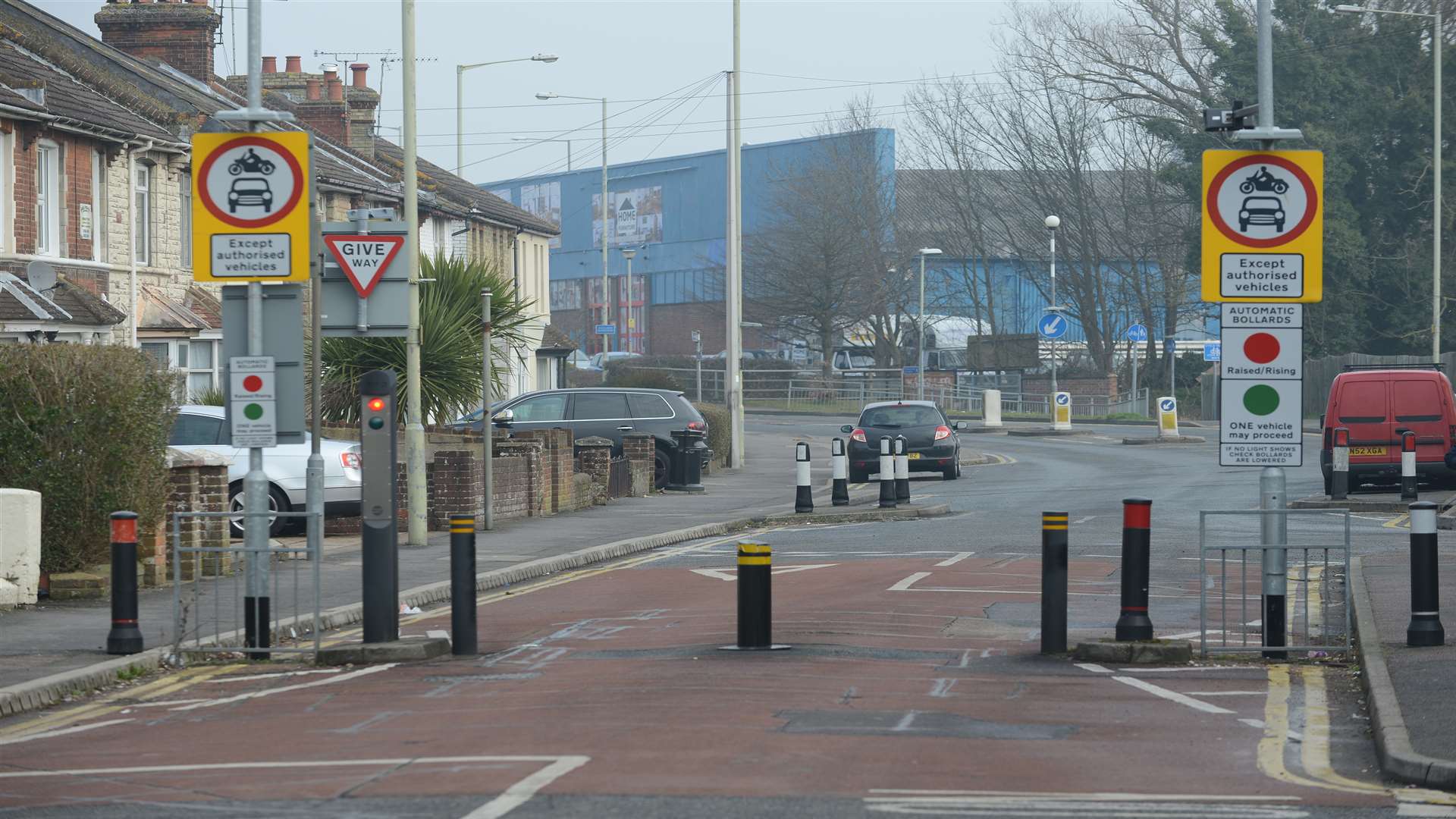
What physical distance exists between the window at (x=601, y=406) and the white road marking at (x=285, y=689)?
18.7 m

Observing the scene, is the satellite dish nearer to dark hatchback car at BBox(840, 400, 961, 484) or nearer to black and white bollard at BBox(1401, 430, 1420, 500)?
dark hatchback car at BBox(840, 400, 961, 484)

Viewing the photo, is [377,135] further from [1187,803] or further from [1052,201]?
[1187,803]

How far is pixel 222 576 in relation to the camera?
1616 centimetres

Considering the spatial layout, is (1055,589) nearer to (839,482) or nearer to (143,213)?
(839,482)

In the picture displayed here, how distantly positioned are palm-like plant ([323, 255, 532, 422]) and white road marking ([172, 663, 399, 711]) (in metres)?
13.2

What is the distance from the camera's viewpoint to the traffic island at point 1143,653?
10938 millimetres

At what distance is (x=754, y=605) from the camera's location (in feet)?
37.5

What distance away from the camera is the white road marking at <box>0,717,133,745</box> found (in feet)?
29.4

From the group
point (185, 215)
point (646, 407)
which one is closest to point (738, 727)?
point (646, 407)

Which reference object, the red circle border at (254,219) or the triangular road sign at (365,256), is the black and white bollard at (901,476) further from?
the red circle border at (254,219)

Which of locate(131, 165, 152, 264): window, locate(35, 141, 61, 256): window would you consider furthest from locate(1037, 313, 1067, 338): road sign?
locate(35, 141, 61, 256): window

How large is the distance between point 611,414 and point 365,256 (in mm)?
16257

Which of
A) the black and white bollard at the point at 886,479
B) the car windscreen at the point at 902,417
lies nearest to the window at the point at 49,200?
the black and white bollard at the point at 886,479

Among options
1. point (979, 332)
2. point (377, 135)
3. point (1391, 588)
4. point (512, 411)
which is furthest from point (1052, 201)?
point (1391, 588)
